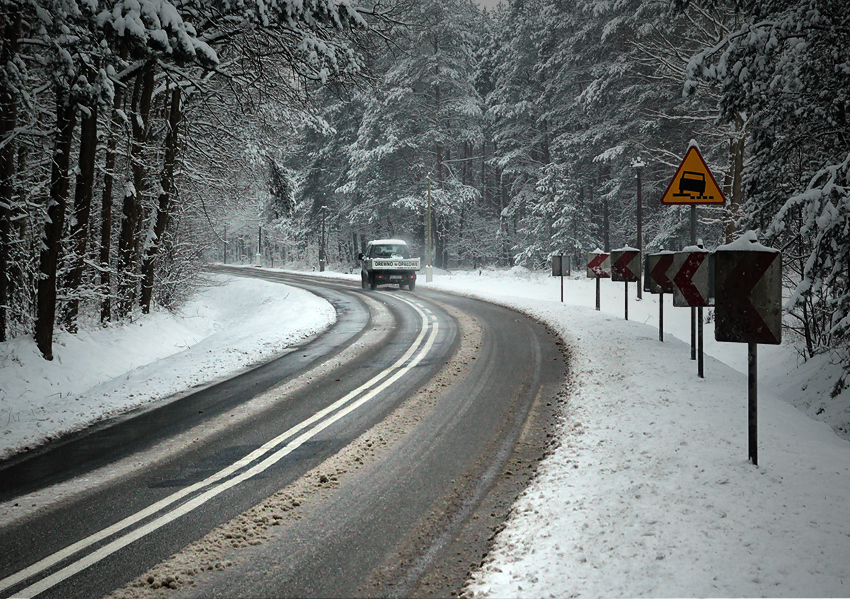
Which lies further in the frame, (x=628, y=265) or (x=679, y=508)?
(x=628, y=265)

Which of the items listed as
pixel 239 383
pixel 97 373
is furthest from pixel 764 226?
pixel 97 373

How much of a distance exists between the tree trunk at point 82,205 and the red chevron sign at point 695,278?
8.96 metres

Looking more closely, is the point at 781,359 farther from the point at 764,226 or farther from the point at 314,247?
the point at 314,247

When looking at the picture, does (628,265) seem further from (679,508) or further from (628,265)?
(679,508)

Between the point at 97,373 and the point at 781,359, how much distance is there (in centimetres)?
1317

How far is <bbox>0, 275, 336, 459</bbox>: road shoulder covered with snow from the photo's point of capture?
6.84m

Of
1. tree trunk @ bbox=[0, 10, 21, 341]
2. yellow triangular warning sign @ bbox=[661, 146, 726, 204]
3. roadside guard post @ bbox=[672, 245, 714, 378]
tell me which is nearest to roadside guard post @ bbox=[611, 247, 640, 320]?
yellow triangular warning sign @ bbox=[661, 146, 726, 204]

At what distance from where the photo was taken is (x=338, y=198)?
1806 inches

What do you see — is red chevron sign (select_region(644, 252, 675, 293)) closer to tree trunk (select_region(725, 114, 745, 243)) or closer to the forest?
the forest

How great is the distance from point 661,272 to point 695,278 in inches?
62.5

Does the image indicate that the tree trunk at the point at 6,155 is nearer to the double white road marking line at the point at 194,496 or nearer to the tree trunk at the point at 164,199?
the tree trunk at the point at 164,199

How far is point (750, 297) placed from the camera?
176 inches

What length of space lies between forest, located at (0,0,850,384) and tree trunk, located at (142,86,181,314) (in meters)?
0.06

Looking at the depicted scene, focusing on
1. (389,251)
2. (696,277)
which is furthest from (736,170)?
(389,251)
